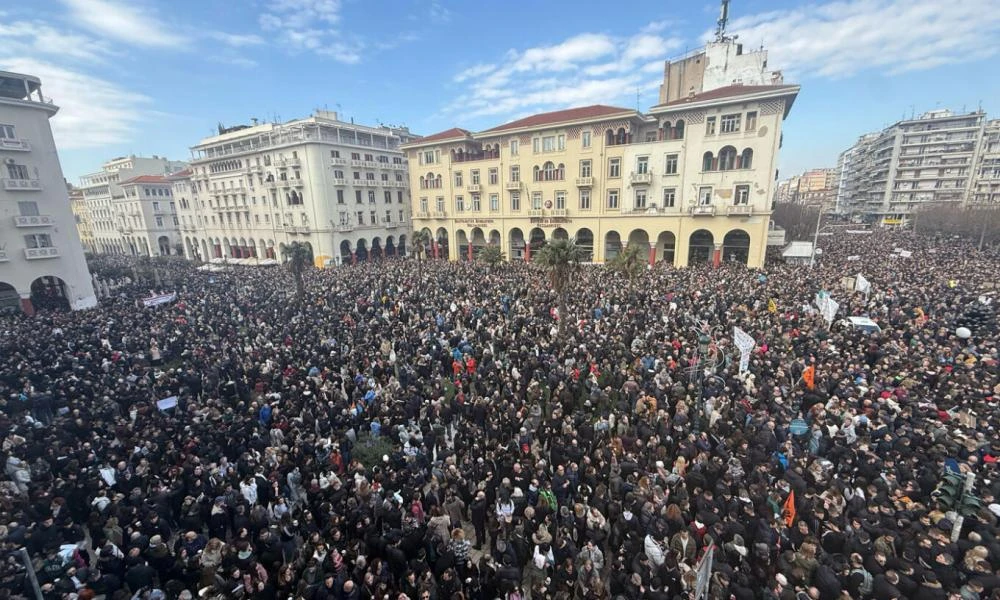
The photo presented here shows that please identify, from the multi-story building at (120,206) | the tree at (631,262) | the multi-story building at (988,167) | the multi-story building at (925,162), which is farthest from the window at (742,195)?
the multi-story building at (120,206)

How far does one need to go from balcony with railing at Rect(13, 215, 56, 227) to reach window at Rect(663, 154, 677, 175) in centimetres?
4209

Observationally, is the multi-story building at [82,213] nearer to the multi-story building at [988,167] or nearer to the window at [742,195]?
the window at [742,195]

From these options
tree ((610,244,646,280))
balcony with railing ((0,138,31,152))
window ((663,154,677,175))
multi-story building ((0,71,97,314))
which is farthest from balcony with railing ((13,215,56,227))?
window ((663,154,677,175))

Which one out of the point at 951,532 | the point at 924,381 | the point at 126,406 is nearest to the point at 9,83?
the point at 126,406

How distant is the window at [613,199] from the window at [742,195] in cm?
908

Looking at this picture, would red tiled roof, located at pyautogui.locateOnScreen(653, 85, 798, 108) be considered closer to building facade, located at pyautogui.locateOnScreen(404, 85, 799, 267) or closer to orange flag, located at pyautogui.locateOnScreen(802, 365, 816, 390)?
building facade, located at pyautogui.locateOnScreen(404, 85, 799, 267)

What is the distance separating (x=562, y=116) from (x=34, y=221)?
37.8m

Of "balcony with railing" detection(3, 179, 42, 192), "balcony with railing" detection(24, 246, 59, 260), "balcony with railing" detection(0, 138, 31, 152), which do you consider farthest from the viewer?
"balcony with railing" detection(24, 246, 59, 260)

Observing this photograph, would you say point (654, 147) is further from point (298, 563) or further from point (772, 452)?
point (298, 563)

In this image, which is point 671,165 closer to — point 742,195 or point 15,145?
point 742,195

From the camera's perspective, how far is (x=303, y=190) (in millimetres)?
44031

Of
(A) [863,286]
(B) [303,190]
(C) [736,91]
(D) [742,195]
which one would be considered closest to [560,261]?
(A) [863,286]

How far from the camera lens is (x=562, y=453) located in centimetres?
895

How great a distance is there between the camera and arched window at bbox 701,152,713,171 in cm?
3155
